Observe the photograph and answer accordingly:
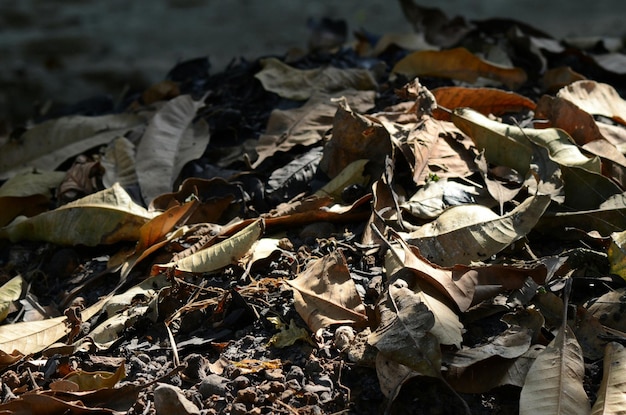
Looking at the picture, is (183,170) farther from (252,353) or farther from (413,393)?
(413,393)

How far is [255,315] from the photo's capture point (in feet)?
4.43

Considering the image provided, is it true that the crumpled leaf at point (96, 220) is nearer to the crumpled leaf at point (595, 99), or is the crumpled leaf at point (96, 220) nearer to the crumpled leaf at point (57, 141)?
the crumpled leaf at point (57, 141)

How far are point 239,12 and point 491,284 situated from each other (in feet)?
9.41

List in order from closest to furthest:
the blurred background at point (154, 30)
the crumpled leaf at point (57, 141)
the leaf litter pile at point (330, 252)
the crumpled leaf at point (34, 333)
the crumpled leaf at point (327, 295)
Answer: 1. the leaf litter pile at point (330, 252)
2. the crumpled leaf at point (327, 295)
3. the crumpled leaf at point (34, 333)
4. the crumpled leaf at point (57, 141)
5. the blurred background at point (154, 30)

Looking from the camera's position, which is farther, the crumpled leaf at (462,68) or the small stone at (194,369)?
the crumpled leaf at (462,68)

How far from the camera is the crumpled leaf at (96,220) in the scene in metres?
1.67

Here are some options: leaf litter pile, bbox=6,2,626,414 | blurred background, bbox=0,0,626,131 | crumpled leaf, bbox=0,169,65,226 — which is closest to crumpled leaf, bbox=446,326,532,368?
leaf litter pile, bbox=6,2,626,414

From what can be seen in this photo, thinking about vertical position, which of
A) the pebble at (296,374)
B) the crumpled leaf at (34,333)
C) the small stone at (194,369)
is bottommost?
the crumpled leaf at (34,333)

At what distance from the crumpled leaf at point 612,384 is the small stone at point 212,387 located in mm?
559

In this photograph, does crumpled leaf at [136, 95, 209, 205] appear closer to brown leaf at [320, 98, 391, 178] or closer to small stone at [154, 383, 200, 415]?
brown leaf at [320, 98, 391, 178]

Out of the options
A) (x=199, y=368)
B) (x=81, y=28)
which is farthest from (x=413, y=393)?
(x=81, y=28)

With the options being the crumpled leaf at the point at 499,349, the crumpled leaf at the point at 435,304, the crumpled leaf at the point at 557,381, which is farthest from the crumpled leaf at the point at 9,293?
the crumpled leaf at the point at 557,381

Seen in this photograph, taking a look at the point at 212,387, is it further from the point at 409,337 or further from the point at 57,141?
the point at 57,141

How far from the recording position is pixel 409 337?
1137 millimetres
